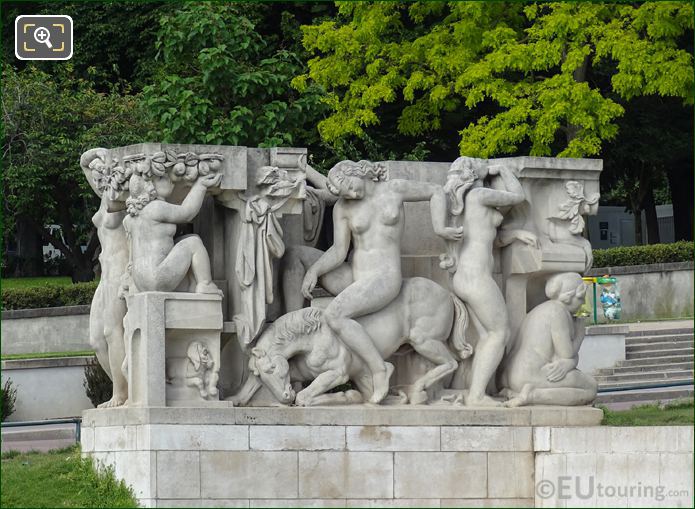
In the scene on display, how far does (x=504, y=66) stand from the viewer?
32.1 m

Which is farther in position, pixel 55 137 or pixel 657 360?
pixel 55 137

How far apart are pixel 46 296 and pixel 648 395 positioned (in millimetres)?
14093

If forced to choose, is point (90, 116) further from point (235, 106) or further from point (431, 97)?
point (235, 106)

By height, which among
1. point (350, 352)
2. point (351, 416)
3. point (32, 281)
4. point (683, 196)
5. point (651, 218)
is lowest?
point (351, 416)

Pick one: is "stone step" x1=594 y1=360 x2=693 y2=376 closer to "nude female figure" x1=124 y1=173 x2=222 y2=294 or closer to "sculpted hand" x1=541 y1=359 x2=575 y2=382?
"sculpted hand" x1=541 y1=359 x2=575 y2=382

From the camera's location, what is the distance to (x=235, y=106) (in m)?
26.3

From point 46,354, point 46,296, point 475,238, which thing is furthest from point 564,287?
point 46,296

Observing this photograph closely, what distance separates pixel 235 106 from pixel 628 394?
7.52 meters

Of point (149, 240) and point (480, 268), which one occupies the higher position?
point (149, 240)

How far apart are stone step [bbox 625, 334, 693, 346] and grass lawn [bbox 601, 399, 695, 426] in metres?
6.09

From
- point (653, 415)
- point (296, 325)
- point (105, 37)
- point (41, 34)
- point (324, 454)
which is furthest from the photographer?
point (105, 37)

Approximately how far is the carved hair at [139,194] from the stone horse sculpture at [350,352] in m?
1.85

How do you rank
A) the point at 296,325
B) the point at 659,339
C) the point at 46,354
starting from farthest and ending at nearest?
the point at 46,354, the point at 659,339, the point at 296,325

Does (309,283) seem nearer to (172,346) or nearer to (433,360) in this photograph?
(433,360)
